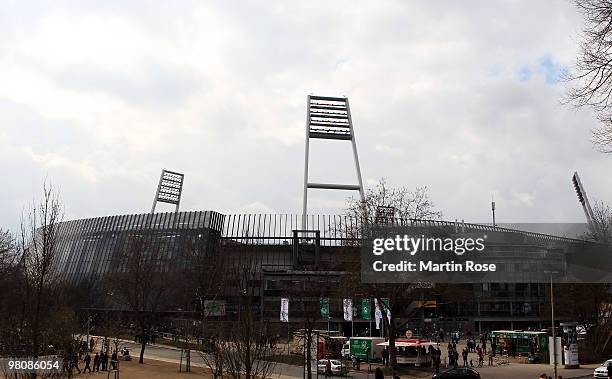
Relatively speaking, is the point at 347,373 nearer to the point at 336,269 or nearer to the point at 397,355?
the point at 397,355

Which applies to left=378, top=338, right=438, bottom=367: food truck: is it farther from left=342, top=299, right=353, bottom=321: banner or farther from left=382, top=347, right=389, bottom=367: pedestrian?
left=342, top=299, right=353, bottom=321: banner

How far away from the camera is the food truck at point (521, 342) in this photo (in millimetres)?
54031

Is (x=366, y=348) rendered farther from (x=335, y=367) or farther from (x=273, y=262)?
(x=273, y=262)

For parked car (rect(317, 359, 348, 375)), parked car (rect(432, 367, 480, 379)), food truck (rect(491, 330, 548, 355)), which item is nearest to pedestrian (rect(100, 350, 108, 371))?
parked car (rect(317, 359, 348, 375))

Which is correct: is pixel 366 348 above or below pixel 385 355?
above

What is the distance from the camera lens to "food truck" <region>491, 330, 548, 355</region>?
5403 centimetres

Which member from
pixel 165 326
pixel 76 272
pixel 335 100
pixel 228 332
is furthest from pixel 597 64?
pixel 76 272

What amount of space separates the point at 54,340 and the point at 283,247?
8197 centimetres

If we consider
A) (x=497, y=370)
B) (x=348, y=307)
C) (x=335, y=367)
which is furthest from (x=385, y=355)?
(x=497, y=370)

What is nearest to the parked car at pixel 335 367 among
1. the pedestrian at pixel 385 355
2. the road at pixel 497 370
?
the road at pixel 497 370

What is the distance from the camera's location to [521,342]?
5625 cm

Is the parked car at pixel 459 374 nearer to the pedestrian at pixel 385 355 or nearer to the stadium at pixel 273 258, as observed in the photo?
the pedestrian at pixel 385 355

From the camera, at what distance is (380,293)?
4841 centimetres

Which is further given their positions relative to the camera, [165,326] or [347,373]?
[165,326]
